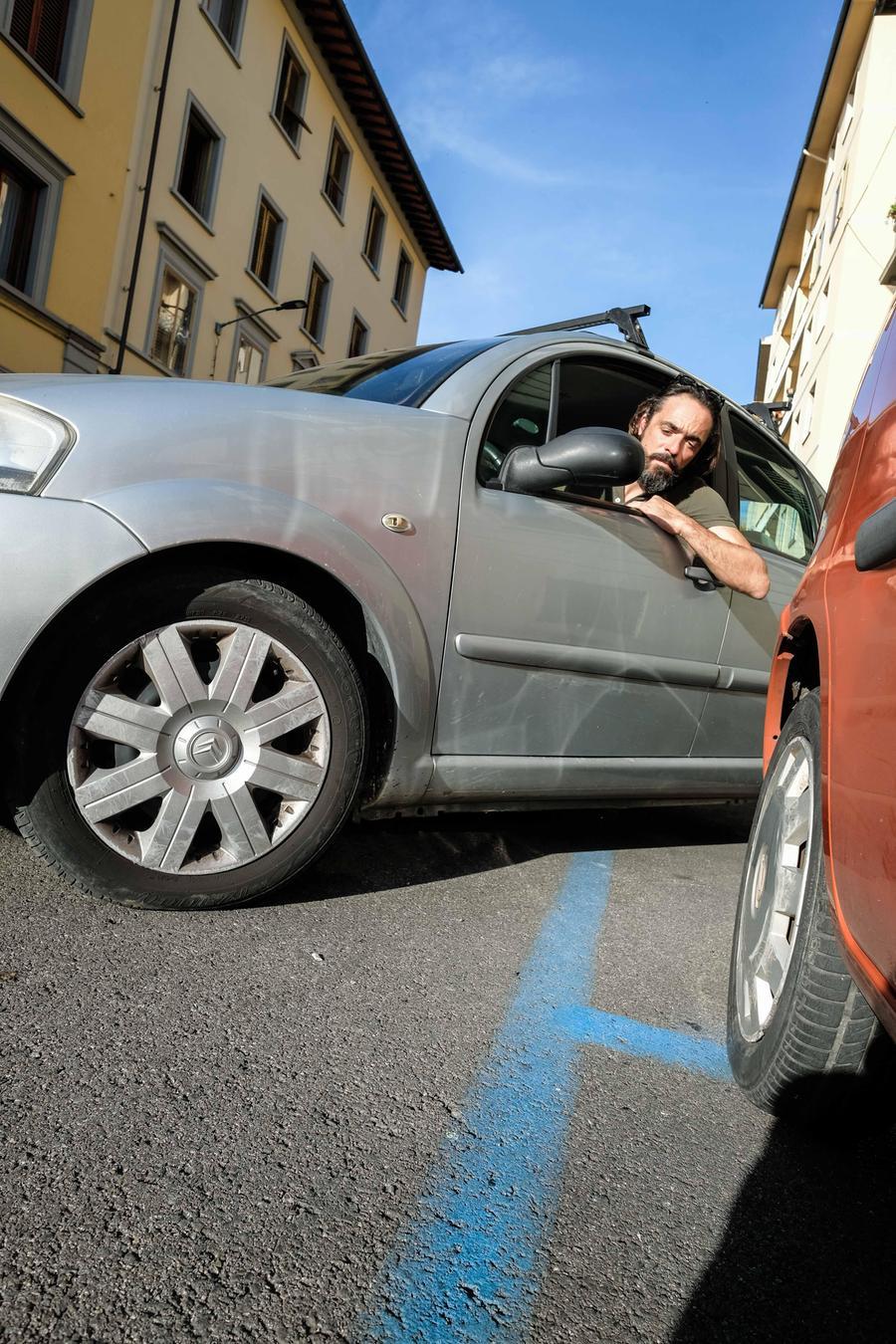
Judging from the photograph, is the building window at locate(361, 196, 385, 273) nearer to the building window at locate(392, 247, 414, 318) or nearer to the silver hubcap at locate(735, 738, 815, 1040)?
the building window at locate(392, 247, 414, 318)

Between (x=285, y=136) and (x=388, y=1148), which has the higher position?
(x=285, y=136)

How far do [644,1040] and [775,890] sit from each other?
41cm

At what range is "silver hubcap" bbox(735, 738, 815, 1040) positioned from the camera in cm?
171

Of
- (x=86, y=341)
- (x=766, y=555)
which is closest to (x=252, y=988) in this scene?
(x=766, y=555)

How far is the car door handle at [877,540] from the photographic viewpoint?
1349mm

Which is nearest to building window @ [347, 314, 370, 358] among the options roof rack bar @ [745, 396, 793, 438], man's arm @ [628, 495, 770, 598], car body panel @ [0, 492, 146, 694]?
roof rack bar @ [745, 396, 793, 438]

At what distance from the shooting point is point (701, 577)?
3113mm

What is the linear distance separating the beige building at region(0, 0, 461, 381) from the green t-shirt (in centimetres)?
1113

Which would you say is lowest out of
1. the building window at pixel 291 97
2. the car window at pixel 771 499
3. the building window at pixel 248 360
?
the car window at pixel 771 499

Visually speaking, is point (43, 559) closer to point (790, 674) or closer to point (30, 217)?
point (790, 674)

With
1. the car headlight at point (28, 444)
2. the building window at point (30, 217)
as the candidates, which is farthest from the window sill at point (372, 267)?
the car headlight at point (28, 444)

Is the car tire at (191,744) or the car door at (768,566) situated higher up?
the car door at (768,566)

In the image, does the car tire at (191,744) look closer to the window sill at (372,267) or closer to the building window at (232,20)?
the building window at (232,20)

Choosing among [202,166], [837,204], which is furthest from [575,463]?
[837,204]
